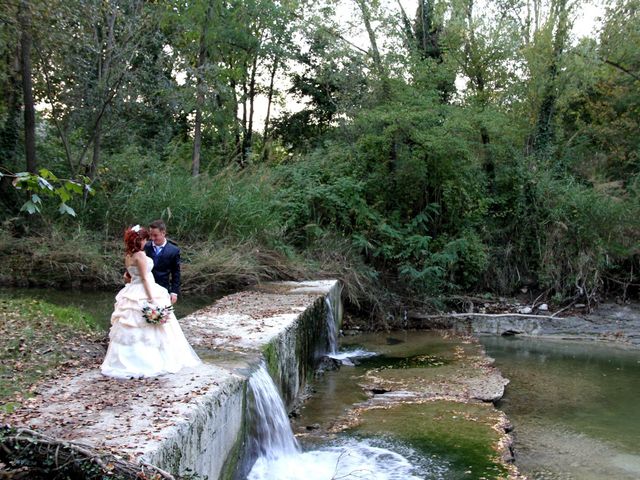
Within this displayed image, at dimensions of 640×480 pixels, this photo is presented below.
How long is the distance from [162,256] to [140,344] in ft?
5.16

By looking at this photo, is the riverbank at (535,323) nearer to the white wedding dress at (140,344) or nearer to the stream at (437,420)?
the stream at (437,420)

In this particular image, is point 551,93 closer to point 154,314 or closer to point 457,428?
point 457,428

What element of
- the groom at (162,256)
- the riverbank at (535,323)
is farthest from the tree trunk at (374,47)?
the groom at (162,256)

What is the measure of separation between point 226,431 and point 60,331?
302 centimetres

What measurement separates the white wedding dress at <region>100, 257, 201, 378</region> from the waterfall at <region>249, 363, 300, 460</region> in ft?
2.04

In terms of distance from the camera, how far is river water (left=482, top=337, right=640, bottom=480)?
6121mm

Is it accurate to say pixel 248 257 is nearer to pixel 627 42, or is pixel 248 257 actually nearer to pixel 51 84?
pixel 51 84

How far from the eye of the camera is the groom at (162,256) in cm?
652

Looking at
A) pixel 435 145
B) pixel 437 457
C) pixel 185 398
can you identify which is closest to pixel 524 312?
pixel 435 145

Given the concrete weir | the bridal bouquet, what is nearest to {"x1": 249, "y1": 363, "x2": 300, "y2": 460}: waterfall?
the concrete weir

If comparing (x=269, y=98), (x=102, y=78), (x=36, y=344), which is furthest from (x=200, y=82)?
(x=269, y=98)

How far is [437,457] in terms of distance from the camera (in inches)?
228

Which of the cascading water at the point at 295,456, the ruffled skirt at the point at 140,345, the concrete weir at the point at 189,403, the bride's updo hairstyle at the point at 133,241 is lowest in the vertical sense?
the cascading water at the point at 295,456

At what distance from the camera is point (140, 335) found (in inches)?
204
